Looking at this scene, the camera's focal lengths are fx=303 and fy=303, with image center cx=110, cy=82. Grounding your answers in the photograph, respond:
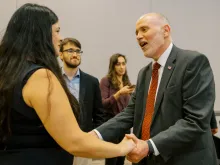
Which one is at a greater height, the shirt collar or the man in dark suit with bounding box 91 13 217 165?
the shirt collar

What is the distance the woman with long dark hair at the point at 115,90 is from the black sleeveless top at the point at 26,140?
2034 mm

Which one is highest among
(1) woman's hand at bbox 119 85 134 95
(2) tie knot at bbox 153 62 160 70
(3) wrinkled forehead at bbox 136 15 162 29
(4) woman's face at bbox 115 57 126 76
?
(3) wrinkled forehead at bbox 136 15 162 29

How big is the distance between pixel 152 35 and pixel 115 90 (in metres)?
1.67

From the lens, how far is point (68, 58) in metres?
3.15

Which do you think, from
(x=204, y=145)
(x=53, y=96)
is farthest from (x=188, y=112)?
(x=53, y=96)

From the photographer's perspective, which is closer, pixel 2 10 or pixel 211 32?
pixel 2 10

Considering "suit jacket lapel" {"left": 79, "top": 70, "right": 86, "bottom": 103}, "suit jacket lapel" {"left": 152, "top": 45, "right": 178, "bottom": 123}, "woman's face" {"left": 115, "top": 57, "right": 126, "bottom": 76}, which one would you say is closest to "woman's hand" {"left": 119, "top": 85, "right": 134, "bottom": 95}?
"woman's face" {"left": 115, "top": 57, "right": 126, "bottom": 76}

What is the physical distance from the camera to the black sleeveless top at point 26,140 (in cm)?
119

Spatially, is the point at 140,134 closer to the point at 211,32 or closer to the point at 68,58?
the point at 68,58

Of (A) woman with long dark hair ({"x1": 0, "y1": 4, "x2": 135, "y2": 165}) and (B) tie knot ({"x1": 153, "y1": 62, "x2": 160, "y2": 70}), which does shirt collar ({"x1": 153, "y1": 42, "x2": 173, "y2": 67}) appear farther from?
(A) woman with long dark hair ({"x1": 0, "y1": 4, "x2": 135, "y2": 165})

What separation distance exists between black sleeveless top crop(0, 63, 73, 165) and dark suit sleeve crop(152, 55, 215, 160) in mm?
648

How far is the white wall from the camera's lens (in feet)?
15.3

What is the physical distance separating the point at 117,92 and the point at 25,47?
2.20m

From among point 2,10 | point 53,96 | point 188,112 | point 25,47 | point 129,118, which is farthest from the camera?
point 2,10
